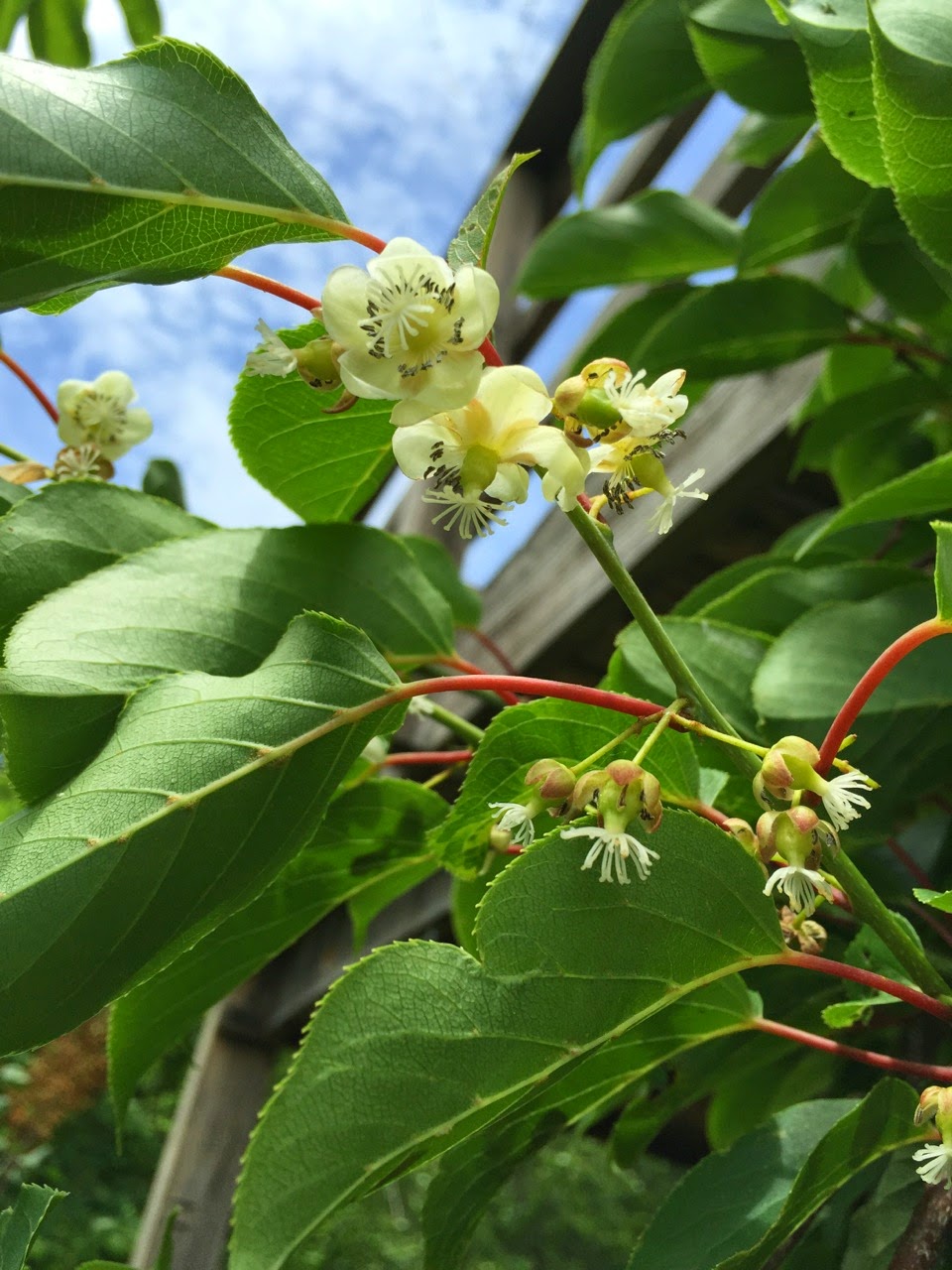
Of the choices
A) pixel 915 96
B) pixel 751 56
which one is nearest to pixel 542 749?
pixel 915 96

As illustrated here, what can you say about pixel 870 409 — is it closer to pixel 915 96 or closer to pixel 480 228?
pixel 915 96

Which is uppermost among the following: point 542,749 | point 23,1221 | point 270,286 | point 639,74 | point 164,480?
point 639,74

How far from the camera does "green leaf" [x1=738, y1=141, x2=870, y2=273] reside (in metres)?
0.81

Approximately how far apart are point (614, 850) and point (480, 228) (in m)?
0.20

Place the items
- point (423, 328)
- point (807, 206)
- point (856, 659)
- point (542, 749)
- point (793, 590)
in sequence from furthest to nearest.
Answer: point (807, 206) < point (793, 590) < point (856, 659) < point (542, 749) < point (423, 328)

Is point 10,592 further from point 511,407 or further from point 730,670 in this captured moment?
point 730,670

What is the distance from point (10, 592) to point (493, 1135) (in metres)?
0.29

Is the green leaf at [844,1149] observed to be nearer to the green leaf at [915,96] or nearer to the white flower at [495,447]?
the white flower at [495,447]

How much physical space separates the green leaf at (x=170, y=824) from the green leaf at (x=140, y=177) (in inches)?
5.3

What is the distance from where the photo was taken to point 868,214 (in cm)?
73

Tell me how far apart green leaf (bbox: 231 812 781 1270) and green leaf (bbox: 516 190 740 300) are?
82 centimetres

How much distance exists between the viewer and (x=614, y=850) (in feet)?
1.14

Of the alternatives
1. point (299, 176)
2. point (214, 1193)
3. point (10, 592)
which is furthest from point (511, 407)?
point (214, 1193)

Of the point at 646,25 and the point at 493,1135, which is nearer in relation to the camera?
the point at 493,1135
